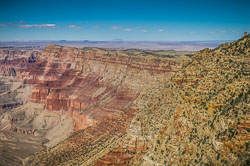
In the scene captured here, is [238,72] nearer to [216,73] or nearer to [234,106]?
[216,73]

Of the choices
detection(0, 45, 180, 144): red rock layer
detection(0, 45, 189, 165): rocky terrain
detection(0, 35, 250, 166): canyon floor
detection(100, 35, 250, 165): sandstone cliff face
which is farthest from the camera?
detection(0, 45, 180, 144): red rock layer

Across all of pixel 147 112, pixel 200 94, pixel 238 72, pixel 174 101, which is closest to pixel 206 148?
pixel 200 94

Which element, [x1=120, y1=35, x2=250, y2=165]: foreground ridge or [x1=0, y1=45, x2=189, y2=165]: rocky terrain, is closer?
[x1=120, y1=35, x2=250, y2=165]: foreground ridge

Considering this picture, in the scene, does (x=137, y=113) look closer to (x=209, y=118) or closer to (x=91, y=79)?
(x=209, y=118)

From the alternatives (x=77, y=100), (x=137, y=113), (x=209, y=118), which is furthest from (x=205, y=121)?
(x=77, y=100)

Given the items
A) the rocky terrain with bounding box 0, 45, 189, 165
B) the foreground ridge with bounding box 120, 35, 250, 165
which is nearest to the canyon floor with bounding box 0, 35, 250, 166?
the foreground ridge with bounding box 120, 35, 250, 165

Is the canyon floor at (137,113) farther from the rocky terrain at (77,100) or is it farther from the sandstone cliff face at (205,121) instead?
the rocky terrain at (77,100)

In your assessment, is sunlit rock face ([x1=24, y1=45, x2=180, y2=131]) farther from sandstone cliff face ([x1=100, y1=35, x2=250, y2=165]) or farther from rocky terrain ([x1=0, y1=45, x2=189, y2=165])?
sandstone cliff face ([x1=100, y1=35, x2=250, y2=165])
